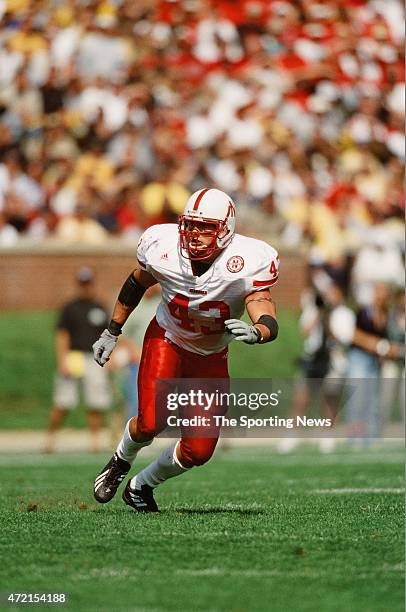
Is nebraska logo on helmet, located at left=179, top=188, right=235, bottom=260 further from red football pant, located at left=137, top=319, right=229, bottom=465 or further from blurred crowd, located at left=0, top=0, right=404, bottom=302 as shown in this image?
blurred crowd, located at left=0, top=0, right=404, bottom=302

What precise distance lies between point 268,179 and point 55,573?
476 inches

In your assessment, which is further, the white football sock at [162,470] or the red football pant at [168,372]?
the white football sock at [162,470]

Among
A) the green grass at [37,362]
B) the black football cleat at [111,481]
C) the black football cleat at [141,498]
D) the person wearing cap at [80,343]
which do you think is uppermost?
the black football cleat at [111,481]

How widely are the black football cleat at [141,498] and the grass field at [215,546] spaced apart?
6 cm

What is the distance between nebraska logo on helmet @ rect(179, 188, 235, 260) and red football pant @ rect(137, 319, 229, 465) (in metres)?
0.55

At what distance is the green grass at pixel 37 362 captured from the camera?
15.9 meters

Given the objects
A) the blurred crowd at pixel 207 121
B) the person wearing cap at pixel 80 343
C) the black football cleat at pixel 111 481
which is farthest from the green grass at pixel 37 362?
the black football cleat at pixel 111 481

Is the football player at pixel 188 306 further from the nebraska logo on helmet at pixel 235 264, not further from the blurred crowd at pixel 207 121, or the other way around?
the blurred crowd at pixel 207 121

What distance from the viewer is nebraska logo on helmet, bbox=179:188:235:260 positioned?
6.80 m

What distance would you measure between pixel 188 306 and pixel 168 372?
368mm

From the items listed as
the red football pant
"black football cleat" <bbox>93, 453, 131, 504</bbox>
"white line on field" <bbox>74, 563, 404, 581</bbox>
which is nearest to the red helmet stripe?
the red football pant

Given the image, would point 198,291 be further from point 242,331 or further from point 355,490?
point 355,490

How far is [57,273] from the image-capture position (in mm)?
17031

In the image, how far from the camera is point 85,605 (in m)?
4.77
